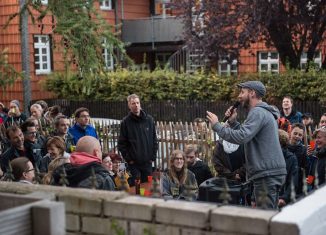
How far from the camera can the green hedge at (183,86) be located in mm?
21062

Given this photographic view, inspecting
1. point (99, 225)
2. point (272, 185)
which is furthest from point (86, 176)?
point (272, 185)

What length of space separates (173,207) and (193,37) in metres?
19.9

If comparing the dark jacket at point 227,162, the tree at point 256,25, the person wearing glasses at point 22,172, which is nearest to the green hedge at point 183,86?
the tree at point 256,25

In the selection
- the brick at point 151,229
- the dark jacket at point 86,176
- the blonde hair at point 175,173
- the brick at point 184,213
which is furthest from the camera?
the blonde hair at point 175,173

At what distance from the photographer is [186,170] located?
7.93m

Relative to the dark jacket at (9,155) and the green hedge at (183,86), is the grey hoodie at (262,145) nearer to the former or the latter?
the dark jacket at (9,155)

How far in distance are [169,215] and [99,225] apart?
643mm

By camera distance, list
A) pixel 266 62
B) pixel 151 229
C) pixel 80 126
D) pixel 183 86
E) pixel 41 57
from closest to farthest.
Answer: pixel 151 229
pixel 80 126
pixel 183 86
pixel 41 57
pixel 266 62

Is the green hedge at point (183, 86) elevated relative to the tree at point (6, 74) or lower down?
lower down

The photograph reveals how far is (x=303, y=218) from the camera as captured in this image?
3.96 m

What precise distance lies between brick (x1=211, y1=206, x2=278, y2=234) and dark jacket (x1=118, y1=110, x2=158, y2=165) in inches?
222

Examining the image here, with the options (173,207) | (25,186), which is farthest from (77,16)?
(173,207)

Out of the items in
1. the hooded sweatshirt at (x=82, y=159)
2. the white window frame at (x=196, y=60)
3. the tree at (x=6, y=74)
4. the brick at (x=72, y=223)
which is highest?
the white window frame at (x=196, y=60)

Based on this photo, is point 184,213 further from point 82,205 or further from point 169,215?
point 82,205
